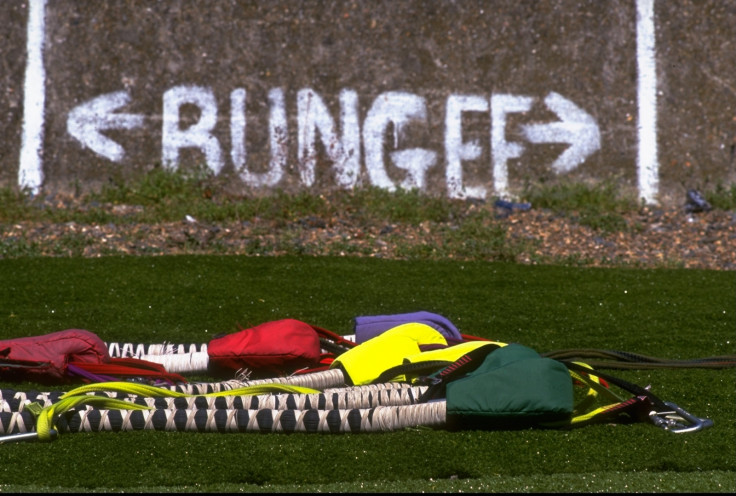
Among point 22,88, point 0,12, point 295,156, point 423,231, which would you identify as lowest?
point 423,231

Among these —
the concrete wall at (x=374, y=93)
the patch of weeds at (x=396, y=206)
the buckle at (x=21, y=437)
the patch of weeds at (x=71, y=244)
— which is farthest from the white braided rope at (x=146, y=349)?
the concrete wall at (x=374, y=93)

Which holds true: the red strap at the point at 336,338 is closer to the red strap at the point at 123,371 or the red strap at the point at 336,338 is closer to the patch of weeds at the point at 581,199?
the red strap at the point at 123,371

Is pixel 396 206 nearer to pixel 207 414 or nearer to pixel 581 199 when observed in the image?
pixel 581 199

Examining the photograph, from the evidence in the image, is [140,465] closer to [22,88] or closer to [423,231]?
[423,231]

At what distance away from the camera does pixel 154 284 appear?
561cm

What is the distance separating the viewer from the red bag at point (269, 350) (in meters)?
3.63

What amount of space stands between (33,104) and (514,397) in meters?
6.79

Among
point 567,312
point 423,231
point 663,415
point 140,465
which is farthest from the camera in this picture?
point 423,231

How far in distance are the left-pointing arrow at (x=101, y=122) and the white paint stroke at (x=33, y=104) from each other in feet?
1.00

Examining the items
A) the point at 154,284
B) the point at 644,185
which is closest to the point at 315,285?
the point at 154,284

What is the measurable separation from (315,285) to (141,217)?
254 centimetres

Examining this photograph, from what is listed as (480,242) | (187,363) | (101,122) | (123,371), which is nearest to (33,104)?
(101,122)

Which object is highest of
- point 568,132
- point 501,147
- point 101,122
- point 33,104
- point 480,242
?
point 33,104

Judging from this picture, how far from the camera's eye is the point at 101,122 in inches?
328
